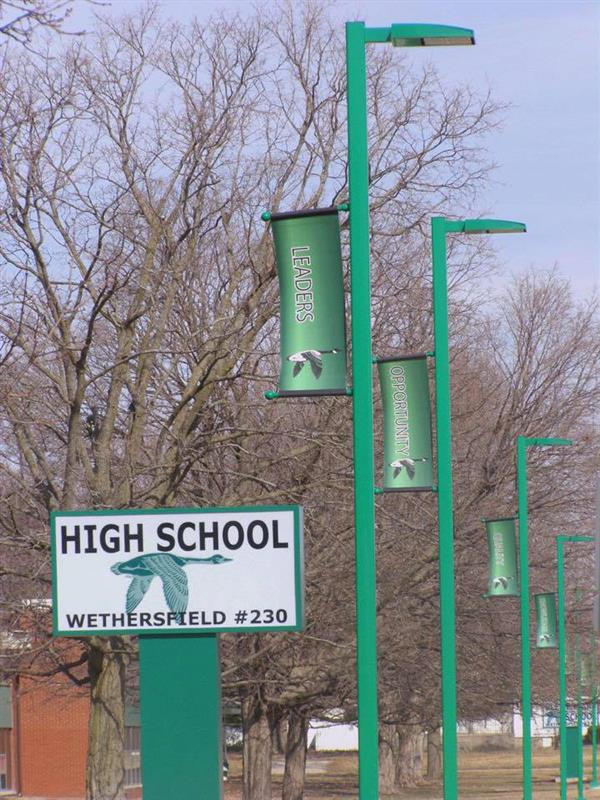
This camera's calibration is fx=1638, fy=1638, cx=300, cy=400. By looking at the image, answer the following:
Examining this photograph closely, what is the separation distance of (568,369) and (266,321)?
1419 centimetres

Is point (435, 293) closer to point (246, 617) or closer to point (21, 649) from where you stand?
point (246, 617)

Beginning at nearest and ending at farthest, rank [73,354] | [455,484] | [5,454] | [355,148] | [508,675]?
[355,148]
[73,354]
[5,454]
[455,484]
[508,675]

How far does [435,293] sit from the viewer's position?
1977 cm

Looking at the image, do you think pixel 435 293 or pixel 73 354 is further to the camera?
pixel 73 354

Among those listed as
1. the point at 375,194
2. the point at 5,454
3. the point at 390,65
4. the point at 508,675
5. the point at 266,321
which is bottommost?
the point at 508,675

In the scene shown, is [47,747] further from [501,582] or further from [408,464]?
[408,464]

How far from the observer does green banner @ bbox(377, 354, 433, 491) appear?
1745 centimetres

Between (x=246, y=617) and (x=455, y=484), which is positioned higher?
(x=455, y=484)

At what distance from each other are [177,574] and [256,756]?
78.6 ft

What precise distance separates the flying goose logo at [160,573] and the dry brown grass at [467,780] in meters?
41.0

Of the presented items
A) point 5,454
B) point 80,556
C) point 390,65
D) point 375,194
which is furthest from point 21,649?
point 80,556

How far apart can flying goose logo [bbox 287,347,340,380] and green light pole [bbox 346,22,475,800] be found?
0.26m

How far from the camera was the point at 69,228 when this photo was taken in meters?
23.5

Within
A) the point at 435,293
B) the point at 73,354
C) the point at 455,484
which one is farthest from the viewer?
the point at 455,484
